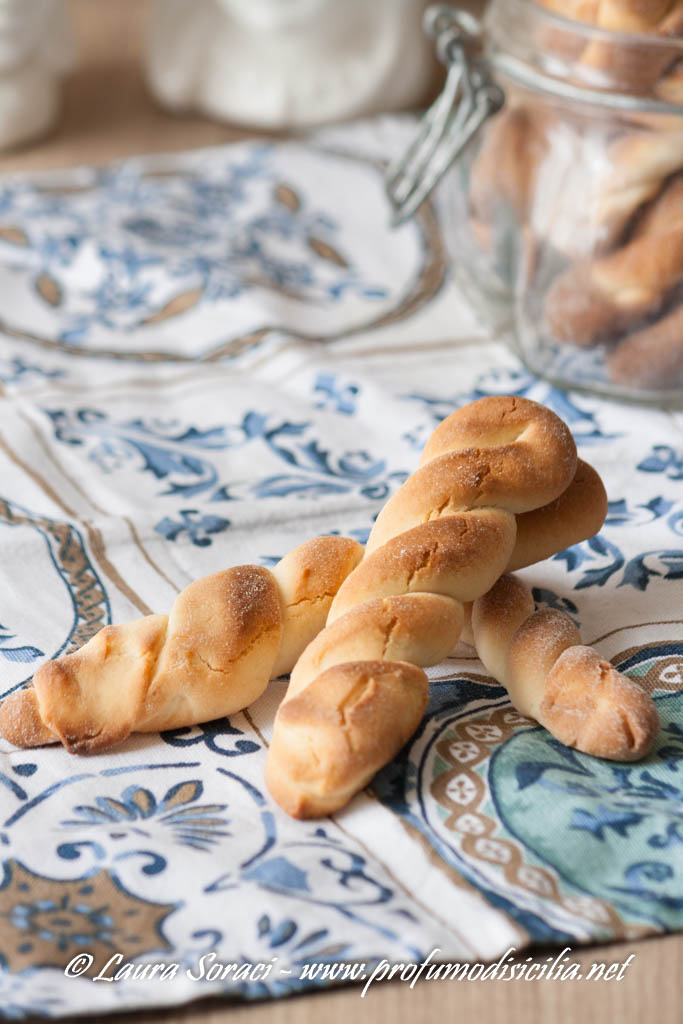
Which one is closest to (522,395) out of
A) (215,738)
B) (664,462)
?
(664,462)

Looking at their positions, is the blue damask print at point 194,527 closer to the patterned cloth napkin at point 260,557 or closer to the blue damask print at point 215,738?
the patterned cloth napkin at point 260,557

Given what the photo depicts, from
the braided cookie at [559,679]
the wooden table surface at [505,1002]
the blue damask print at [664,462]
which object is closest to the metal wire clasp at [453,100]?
the blue damask print at [664,462]

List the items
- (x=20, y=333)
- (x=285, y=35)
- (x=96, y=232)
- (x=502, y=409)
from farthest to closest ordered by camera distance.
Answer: (x=285, y=35)
(x=96, y=232)
(x=20, y=333)
(x=502, y=409)

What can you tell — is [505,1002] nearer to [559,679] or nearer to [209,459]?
[559,679]

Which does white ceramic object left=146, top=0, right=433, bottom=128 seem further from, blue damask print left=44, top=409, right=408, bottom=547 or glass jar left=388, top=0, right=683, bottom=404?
blue damask print left=44, top=409, right=408, bottom=547

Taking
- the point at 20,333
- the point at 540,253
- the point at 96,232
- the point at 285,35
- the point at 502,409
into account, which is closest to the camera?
the point at 502,409

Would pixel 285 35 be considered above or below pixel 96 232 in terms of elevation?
above

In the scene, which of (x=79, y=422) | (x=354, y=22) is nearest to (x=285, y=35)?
(x=354, y=22)

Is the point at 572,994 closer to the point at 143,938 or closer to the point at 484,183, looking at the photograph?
the point at 143,938

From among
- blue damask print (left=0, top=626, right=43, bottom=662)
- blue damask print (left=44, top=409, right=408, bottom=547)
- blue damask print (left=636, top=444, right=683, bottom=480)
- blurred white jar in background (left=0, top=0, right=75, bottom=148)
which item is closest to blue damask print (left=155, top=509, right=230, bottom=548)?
blue damask print (left=44, top=409, right=408, bottom=547)
